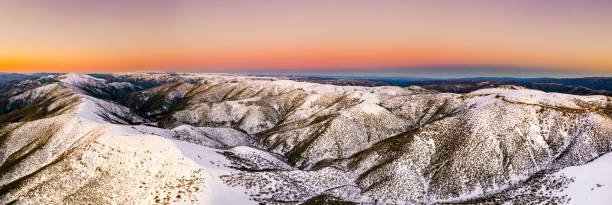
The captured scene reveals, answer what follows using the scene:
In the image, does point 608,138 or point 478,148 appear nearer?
point 608,138

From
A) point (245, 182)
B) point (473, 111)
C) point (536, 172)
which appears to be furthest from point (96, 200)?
point (473, 111)

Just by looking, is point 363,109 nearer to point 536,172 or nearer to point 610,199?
point 536,172

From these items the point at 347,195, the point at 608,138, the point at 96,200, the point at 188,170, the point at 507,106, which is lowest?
the point at 347,195

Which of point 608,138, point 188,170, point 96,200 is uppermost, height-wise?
point 608,138

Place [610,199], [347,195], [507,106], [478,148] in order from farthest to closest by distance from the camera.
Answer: [507,106] → [478,148] → [347,195] → [610,199]

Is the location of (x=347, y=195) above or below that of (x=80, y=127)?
below

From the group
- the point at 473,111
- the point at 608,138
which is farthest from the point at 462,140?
the point at 608,138

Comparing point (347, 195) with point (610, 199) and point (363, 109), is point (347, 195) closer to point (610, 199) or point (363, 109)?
point (610, 199)

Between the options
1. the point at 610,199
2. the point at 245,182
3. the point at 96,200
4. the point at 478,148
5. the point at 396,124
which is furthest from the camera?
the point at 396,124

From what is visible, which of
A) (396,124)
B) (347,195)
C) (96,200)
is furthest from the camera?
(396,124)
